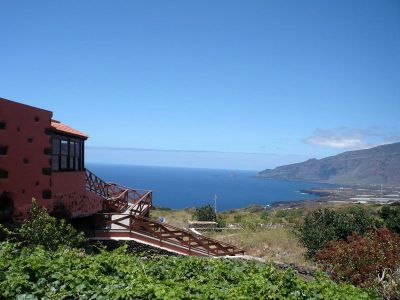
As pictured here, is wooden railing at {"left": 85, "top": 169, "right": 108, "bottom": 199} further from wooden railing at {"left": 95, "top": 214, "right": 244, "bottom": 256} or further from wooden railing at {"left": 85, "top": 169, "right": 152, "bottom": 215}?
wooden railing at {"left": 95, "top": 214, "right": 244, "bottom": 256}

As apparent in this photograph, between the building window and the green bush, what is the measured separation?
10.1 m

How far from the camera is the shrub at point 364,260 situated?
10055 mm

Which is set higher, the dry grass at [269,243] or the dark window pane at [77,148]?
the dark window pane at [77,148]

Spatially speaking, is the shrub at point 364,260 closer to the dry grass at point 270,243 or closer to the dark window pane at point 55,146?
the dry grass at point 270,243

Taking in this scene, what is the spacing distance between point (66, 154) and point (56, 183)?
1506 millimetres

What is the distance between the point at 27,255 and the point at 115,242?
8129 millimetres

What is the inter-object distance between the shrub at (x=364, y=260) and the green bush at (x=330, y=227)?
467 cm

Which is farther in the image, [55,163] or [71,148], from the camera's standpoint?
[71,148]

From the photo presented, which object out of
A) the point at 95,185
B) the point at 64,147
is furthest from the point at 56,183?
the point at 95,185

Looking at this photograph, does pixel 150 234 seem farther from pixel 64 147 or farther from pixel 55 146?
pixel 55 146

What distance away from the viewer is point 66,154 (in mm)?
13922

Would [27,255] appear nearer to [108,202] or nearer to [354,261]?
[354,261]

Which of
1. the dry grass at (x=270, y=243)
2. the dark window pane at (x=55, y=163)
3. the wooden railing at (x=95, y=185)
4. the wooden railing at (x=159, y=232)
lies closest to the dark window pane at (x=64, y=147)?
the dark window pane at (x=55, y=163)

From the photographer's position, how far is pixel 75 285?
5.16 metres
